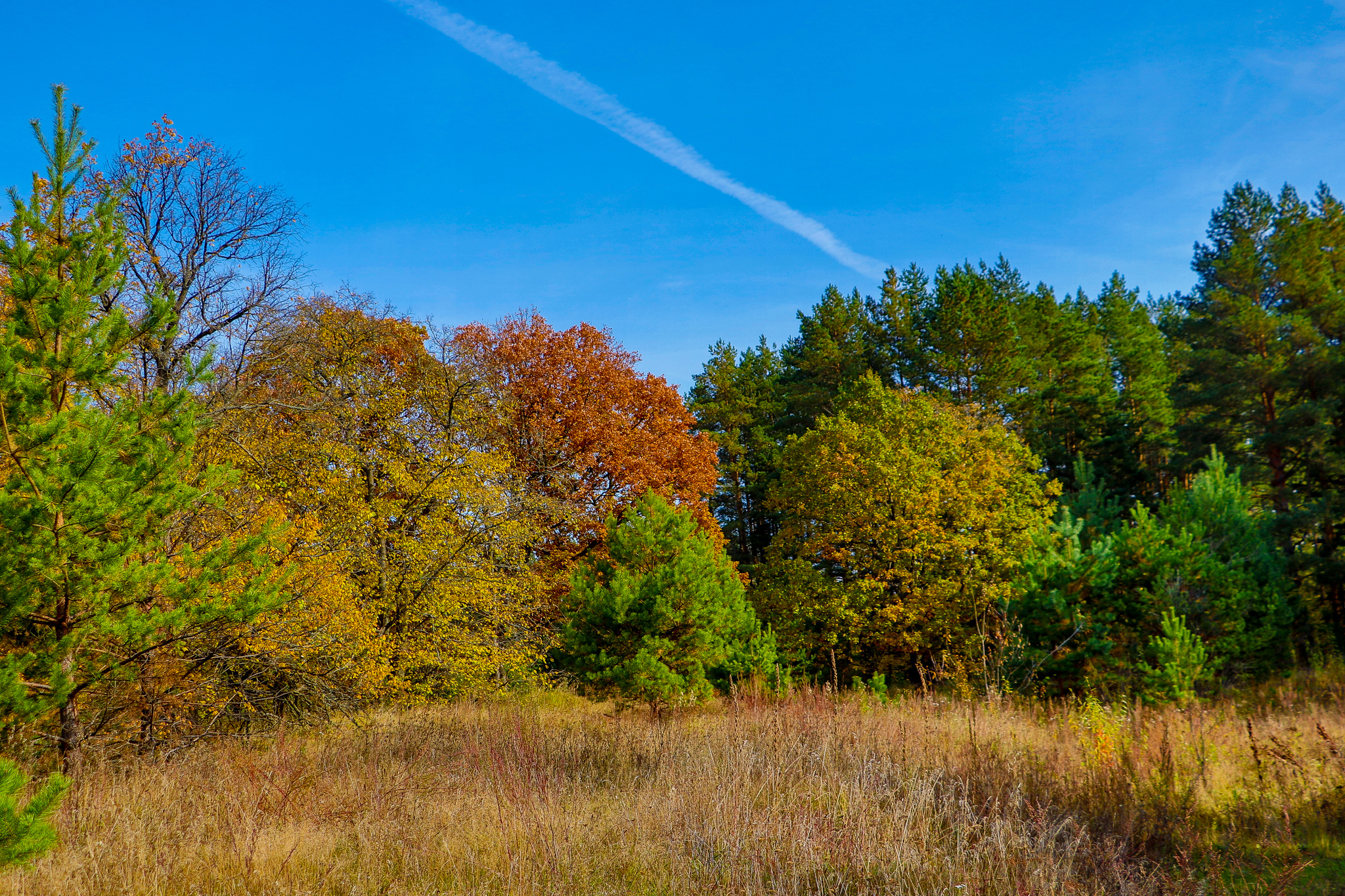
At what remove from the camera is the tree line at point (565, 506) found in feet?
17.8

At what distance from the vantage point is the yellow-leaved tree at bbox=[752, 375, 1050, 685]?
17.0 metres

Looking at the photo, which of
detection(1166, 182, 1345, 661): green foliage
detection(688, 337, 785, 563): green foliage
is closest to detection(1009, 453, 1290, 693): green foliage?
detection(1166, 182, 1345, 661): green foliage

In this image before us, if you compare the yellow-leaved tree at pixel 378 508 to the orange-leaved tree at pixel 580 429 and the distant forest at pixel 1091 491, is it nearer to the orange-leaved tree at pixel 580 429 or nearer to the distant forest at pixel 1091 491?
the orange-leaved tree at pixel 580 429

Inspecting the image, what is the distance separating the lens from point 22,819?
3.45m

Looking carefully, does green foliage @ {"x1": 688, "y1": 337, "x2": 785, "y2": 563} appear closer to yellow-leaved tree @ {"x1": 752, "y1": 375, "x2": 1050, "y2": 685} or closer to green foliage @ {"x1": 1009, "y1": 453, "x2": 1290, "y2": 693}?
yellow-leaved tree @ {"x1": 752, "y1": 375, "x2": 1050, "y2": 685}

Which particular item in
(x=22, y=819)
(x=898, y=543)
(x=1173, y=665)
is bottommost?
(x=1173, y=665)

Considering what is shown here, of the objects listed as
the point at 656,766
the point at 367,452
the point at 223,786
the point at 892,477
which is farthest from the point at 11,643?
the point at 892,477

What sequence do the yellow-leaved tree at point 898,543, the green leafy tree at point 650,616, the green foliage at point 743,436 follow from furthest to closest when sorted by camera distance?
the green foliage at point 743,436 < the yellow-leaved tree at point 898,543 < the green leafy tree at point 650,616

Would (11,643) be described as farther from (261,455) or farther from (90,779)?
(261,455)

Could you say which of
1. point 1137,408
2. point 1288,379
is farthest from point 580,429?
point 1137,408

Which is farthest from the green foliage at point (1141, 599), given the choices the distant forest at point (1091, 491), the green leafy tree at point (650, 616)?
the green leafy tree at point (650, 616)

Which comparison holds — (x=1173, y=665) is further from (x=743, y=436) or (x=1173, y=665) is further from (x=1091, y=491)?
(x=743, y=436)

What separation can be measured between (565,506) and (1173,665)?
13145 mm

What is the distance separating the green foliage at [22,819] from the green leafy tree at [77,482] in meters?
1.13
